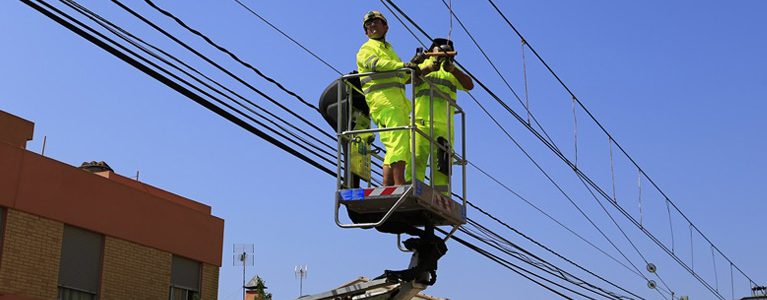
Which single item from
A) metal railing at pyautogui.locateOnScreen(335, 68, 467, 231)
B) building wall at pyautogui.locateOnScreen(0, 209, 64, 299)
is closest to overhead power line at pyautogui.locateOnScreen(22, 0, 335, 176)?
metal railing at pyautogui.locateOnScreen(335, 68, 467, 231)

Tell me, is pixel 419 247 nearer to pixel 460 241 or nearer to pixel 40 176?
pixel 460 241

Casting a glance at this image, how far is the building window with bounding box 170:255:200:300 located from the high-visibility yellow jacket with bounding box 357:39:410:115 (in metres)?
16.2

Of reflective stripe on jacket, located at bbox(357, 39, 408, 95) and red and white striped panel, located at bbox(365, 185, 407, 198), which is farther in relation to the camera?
reflective stripe on jacket, located at bbox(357, 39, 408, 95)

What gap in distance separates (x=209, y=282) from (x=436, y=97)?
17341mm

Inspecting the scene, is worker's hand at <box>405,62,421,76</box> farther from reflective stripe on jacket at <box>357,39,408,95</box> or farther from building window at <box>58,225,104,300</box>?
building window at <box>58,225,104,300</box>

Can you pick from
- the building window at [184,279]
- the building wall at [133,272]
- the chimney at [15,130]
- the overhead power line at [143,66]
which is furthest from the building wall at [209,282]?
the overhead power line at [143,66]

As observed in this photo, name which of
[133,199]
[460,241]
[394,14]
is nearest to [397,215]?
[394,14]

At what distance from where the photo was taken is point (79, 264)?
22016 mm

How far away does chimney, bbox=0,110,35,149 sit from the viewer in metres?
21.7

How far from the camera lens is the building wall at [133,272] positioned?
22672 mm

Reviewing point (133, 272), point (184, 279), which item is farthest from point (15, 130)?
point (184, 279)

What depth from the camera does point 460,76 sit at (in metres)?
10.4

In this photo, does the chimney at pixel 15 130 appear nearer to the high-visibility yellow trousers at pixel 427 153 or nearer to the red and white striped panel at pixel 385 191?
the high-visibility yellow trousers at pixel 427 153

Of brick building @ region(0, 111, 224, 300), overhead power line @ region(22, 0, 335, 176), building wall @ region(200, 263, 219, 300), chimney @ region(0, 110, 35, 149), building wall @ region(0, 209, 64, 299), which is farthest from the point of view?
building wall @ region(200, 263, 219, 300)
